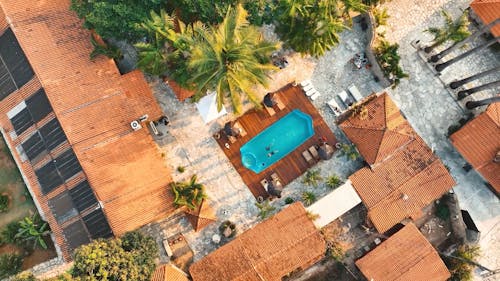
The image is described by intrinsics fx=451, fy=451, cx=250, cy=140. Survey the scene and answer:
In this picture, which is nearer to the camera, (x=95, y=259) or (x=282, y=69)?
(x=95, y=259)

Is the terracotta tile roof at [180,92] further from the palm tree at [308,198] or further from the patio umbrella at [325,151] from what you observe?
the palm tree at [308,198]

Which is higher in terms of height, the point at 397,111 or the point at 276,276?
the point at 397,111

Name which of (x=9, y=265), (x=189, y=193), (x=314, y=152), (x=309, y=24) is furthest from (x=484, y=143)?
(x=9, y=265)

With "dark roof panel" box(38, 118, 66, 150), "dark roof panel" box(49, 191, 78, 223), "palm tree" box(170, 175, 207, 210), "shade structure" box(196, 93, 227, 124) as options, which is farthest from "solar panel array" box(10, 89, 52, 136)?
"shade structure" box(196, 93, 227, 124)

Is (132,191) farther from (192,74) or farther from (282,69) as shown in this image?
(282,69)

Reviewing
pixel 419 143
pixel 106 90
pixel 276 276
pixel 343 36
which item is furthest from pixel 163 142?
pixel 419 143

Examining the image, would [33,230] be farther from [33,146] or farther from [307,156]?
[307,156]

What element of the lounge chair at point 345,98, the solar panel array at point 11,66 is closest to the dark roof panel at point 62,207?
the solar panel array at point 11,66
